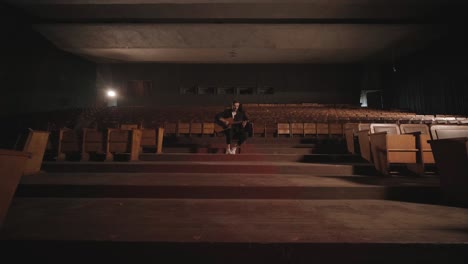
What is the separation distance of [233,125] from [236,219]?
175 centimetres

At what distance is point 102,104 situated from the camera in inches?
294

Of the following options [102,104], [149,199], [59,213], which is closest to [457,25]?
[149,199]

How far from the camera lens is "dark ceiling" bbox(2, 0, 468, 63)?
4.62 metres

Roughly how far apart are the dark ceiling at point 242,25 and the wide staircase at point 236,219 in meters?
3.94

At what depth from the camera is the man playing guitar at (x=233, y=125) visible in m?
2.68

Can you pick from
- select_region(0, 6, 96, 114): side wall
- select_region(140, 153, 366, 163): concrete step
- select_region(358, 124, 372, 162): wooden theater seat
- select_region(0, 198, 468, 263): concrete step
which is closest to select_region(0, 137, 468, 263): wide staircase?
select_region(0, 198, 468, 263): concrete step

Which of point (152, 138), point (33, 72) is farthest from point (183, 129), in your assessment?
point (33, 72)

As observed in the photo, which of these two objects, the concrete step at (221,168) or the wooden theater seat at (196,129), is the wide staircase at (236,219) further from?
the wooden theater seat at (196,129)

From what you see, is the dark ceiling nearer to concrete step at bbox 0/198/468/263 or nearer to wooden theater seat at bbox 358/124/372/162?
wooden theater seat at bbox 358/124/372/162

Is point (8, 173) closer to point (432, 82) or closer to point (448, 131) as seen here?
point (448, 131)

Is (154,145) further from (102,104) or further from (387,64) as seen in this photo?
(387,64)

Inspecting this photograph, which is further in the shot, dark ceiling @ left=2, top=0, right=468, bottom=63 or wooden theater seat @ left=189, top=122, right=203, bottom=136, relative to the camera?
dark ceiling @ left=2, top=0, right=468, bottom=63

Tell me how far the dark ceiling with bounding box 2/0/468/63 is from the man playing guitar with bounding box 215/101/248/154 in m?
2.73

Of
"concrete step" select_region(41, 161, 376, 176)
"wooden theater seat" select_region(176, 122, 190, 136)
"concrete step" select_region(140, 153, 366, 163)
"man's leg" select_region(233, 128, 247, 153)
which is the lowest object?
"concrete step" select_region(41, 161, 376, 176)
